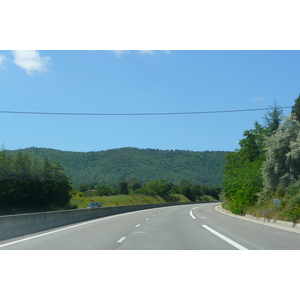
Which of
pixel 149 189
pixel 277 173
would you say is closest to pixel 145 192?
pixel 149 189

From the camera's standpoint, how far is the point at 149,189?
133 m

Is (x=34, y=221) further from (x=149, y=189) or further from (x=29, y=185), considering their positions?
(x=149, y=189)

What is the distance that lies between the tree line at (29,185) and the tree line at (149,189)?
32.2 metres

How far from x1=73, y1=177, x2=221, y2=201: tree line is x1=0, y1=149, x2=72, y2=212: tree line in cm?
3221

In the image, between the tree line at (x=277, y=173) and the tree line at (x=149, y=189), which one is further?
the tree line at (x=149, y=189)

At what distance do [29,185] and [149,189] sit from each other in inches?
2726

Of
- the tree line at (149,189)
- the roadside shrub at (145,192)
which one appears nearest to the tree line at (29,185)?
the tree line at (149,189)

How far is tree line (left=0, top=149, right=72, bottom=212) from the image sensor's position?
6294cm

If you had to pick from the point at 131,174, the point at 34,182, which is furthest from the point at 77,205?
the point at 131,174

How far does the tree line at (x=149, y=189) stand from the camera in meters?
127

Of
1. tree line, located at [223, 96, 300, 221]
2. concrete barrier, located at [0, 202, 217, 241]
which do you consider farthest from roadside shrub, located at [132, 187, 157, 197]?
concrete barrier, located at [0, 202, 217, 241]

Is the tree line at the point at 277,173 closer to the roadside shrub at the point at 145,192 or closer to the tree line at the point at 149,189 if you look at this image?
the tree line at the point at 149,189
